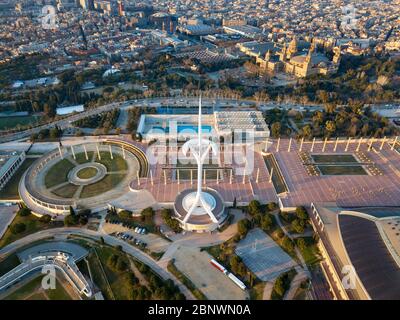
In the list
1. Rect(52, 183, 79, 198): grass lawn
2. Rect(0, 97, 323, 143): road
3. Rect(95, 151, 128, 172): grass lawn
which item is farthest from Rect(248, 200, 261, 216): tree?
Rect(0, 97, 323, 143): road

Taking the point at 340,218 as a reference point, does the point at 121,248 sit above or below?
below

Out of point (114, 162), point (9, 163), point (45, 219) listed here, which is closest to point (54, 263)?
point (45, 219)

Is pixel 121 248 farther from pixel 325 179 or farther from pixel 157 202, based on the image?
pixel 325 179

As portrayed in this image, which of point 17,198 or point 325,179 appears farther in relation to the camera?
point 325,179

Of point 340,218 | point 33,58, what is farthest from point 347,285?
point 33,58

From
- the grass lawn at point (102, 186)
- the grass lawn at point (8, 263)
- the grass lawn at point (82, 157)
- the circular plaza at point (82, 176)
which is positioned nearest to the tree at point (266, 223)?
the circular plaza at point (82, 176)

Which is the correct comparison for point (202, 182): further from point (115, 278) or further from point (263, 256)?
point (115, 278)

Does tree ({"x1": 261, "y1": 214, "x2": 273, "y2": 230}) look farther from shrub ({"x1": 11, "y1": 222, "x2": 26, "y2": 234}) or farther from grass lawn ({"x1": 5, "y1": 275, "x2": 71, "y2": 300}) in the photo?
shrub ({"x1": 11, "y1": 222, "x2": 26, "y2": 234})

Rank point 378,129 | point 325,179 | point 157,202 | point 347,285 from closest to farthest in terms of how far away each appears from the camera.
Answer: point 347,285, point 157,202, point 325,179, point 378,129
